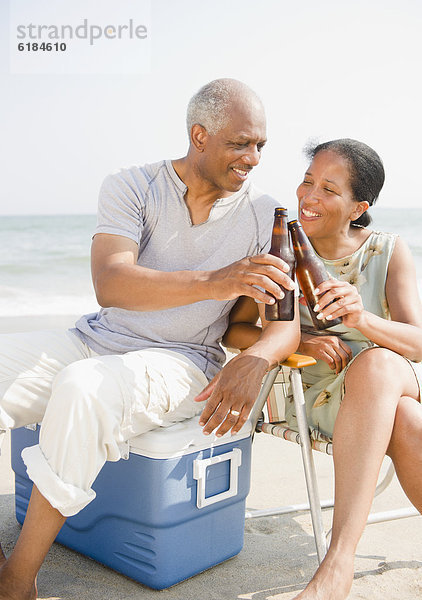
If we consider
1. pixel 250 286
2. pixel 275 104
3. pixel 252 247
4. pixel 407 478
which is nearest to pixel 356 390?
pixel 407 478

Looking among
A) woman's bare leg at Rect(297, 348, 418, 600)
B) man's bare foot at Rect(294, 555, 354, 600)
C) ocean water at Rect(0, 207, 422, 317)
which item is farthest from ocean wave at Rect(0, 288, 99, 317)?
man's bare foot at Rect(294, 555, 354, 600)

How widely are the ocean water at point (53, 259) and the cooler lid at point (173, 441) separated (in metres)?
8.45

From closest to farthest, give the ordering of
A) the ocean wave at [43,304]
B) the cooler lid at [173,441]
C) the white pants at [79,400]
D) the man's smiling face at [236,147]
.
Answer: the white pants at [79,400], the cooler lid at [173,441], the man's smiling face at [236,147], the ocean wave at [43,304]

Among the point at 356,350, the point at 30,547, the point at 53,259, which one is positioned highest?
the point at 356,350

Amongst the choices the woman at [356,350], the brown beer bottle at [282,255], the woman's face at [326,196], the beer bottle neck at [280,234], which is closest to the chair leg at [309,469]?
the woman at [356,350]

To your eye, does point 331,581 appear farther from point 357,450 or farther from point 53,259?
point 53,259

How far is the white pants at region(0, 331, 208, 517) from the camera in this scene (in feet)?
6.58

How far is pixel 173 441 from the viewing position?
2.27 meters

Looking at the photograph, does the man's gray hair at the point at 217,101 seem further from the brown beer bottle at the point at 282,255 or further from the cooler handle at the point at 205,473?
the cooler handle at the point at 205,473

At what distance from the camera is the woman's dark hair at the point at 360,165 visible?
282 cm

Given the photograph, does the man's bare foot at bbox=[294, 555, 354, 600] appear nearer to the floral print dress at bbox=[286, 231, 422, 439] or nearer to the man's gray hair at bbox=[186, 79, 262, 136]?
the floral print dress at bbox=[286, 231, 422, 439]

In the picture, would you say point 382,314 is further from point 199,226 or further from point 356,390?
point 199,226

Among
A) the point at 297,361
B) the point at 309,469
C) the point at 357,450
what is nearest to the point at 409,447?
the point at 357,450

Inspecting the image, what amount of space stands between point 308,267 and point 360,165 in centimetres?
69
